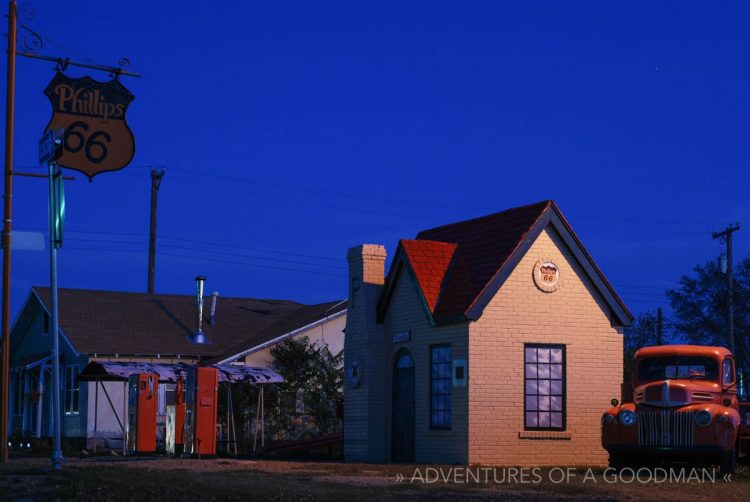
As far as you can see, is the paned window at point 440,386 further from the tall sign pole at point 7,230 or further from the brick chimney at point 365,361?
the tall sign pole at point 7,230

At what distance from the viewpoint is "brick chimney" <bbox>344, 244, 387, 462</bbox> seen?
26938 millimetres

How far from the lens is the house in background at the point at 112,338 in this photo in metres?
38.9

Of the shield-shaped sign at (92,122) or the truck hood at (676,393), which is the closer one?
the truck hood at (676,393)

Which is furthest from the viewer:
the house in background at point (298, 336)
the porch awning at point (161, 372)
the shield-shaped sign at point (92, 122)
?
the house in background at point (298, 336)

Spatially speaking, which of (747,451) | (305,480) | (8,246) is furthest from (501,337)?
(8,246)

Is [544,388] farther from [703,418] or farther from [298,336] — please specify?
[298,336]

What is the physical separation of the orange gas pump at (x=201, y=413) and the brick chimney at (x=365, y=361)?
131 inches

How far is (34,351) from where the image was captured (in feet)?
146

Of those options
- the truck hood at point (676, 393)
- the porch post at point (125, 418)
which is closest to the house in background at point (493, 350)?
the truck hood at point (676, 393)

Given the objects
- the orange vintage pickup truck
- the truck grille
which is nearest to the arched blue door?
the orange vintage pickup truck

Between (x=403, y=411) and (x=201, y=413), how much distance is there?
4.68 metres

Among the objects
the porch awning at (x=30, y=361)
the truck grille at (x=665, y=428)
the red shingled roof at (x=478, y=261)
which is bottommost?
the truck grille at (x=665, y=428)

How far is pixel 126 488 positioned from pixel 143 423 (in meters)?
14.4

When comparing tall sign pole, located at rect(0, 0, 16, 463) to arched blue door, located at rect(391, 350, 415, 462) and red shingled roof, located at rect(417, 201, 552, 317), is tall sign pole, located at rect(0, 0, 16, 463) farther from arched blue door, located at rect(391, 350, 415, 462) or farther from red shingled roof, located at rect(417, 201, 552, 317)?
arched blue door, located at rect(391, 350, 415, 462)
